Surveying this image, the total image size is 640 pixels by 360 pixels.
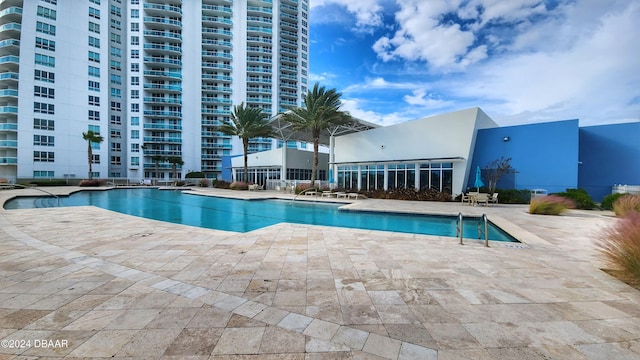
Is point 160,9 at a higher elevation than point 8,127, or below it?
higher

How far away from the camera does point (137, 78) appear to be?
4400 cm

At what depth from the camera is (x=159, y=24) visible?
4525 cm

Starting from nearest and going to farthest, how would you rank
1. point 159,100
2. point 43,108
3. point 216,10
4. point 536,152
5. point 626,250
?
point 626,250
point 536,152
point 43,108
point 159,100
point 216,10

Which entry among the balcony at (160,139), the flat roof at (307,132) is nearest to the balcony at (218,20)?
the balcony at (160,139)

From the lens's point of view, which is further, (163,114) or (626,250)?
(163,114)

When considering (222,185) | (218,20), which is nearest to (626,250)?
(222,185)

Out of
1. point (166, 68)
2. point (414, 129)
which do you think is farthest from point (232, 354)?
point (166, 68)

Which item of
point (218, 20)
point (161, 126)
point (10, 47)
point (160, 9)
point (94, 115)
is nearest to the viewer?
point (10, 47)

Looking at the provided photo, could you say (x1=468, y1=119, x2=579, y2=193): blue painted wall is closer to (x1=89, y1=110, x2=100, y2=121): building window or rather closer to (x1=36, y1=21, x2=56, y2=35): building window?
(x1=89, y1=110, x2=100, y2=121): building window

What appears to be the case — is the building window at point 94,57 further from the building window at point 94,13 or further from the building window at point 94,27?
the building window at point 94,13

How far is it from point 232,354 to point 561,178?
68.9 feet

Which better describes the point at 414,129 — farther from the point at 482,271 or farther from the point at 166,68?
the point at 166,68

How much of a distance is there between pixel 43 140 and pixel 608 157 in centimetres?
6118

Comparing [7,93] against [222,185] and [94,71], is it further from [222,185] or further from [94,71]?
[222,185]
